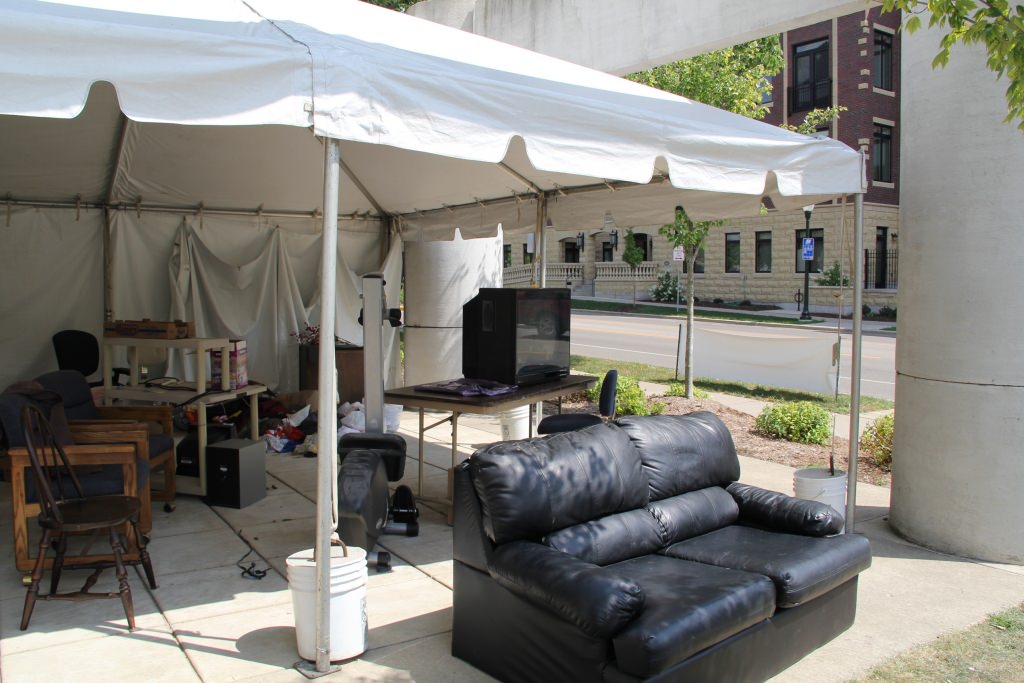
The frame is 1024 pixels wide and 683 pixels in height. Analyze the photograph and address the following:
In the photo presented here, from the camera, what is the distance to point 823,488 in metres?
5.12

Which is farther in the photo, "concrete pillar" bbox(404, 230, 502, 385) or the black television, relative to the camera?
"concrete pillar" bbox(404, 230, 502, 385)

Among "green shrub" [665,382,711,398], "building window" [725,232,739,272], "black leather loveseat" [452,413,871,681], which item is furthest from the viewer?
"building window" [725,232,739,272]

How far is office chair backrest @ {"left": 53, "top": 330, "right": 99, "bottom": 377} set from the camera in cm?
784

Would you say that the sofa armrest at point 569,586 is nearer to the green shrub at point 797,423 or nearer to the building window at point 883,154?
the green shrub at point 797,423

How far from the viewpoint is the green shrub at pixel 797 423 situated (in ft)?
27.9

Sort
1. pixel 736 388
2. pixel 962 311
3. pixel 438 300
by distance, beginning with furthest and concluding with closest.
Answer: pixel 736 388 → pixel 438 300 → pixel 962 311

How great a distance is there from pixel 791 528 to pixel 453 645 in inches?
70.8

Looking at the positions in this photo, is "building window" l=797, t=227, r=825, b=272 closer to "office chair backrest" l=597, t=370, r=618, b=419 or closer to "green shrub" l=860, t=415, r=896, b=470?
"green shrub" l=860, t=415, r=896, b=470

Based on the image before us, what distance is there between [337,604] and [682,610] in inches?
56.9

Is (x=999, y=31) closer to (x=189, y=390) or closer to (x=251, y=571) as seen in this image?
(x=251, y=571)

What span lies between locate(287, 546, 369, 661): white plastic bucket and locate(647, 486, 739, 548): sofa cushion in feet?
4.78

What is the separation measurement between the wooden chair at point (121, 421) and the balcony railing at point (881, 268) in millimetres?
26762

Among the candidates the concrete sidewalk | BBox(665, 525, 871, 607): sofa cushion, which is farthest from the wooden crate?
BBox(665, 525, 871, 607): sofa cushion

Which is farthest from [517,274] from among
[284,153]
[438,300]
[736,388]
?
[284,153]
